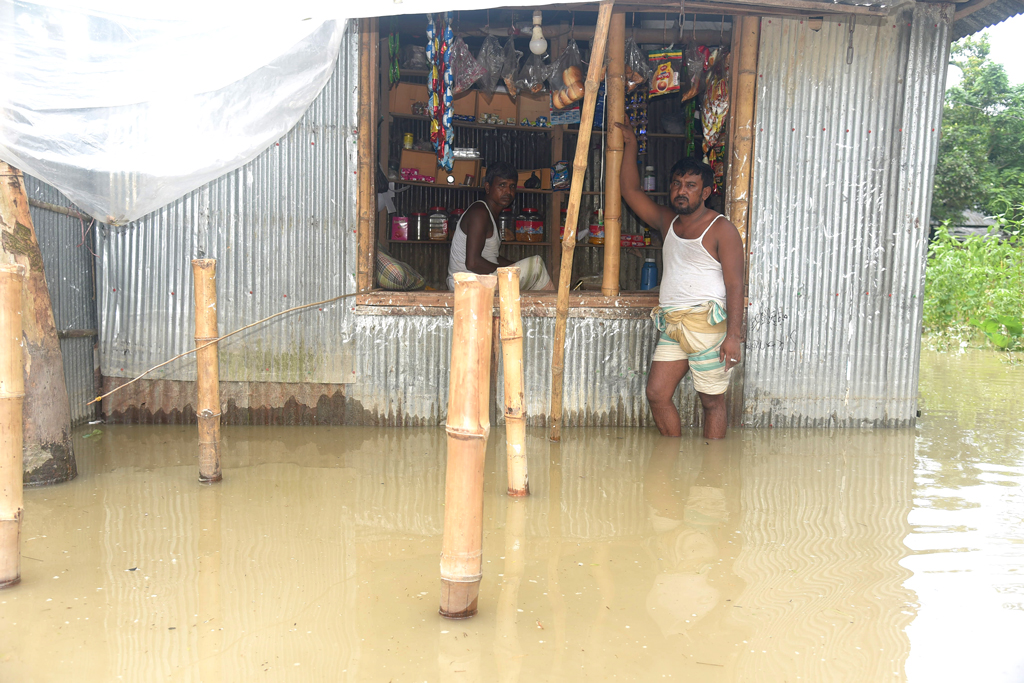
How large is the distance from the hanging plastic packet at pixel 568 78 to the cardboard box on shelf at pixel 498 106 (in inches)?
48.5

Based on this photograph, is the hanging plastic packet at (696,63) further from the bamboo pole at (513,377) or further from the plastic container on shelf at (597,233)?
the bamboo pole at (513,377)

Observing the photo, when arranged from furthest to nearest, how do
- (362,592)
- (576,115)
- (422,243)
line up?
(422,243), (576,115), (362,592)

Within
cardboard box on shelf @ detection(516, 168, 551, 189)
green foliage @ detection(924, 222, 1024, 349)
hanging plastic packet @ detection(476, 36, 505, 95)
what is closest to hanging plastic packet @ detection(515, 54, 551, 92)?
hanging plastic packet @ detection(476, 36, 505, 95)

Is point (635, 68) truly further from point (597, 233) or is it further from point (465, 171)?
point (465, 171)

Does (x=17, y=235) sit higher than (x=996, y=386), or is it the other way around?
(x=17, y=235)

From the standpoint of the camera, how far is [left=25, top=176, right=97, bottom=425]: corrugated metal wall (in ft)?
13.1

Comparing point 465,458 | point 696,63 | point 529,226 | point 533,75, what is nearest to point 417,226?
point 529,226

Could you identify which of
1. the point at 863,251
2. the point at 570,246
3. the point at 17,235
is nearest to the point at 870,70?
the point at 863,251

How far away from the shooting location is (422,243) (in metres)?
7.32

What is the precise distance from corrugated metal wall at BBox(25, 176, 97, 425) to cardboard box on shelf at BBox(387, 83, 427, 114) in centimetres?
304

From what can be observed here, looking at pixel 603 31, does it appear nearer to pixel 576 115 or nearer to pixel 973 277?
pixel 576 115

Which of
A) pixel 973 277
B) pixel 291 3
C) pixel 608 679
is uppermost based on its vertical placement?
pixel 291 3

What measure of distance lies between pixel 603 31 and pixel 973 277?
823 cm

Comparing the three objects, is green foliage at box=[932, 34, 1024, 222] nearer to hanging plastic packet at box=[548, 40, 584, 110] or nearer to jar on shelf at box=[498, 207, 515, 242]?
jar on shelf at box=[498, 207, 515, 242]
